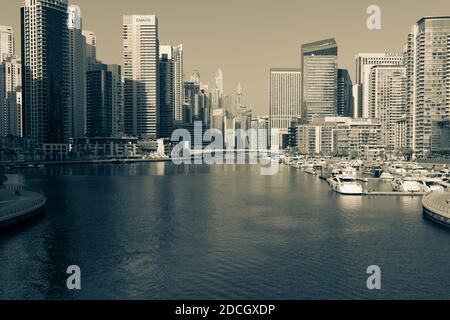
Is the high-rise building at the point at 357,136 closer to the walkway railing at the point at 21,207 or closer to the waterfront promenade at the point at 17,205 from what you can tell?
the waterfront promenade at the point at 17,205

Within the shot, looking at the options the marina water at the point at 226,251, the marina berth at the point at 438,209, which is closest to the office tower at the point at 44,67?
the marina water at the point at 226,251

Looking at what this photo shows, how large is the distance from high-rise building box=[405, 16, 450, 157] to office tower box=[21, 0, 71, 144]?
124m

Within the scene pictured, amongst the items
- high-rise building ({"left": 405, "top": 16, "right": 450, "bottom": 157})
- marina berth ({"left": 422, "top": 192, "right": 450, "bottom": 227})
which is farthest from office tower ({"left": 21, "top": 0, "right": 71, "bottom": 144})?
marina berth ({"left": 422, "top": 192, "right": 450, "bottom": 227})

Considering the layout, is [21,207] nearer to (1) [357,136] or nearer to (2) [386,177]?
(2) [386,177]

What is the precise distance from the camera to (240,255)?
36.0 meters

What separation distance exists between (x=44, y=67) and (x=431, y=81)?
132 m

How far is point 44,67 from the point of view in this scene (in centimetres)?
18562

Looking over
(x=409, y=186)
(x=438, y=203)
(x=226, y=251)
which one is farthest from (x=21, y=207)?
(x=409, y=186)

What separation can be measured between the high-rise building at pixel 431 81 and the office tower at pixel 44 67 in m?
124

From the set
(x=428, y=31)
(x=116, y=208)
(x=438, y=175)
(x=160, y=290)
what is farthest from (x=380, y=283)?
(x=428, y=31)

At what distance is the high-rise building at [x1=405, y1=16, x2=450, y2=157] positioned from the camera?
148m
